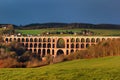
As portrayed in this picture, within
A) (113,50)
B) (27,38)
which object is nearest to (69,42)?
(27,38)

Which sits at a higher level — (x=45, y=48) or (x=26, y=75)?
(x=26, y=75)

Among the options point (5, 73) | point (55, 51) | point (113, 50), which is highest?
point (5, 73)

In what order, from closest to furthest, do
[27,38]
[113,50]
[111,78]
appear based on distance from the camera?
[111,78] → [113,50] → [27,38]

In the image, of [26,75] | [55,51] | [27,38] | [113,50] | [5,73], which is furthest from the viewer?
[27,38]

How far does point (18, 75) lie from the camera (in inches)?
455

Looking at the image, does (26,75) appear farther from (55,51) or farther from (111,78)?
(55,51)

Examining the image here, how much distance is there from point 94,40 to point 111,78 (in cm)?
9351

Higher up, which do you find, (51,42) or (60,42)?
(51,42)

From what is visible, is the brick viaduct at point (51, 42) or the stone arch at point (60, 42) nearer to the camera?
the brick viaduct at point (51, 42)

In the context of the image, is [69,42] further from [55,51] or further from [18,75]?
[18,75]

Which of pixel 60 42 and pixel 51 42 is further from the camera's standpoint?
pixel 60 42

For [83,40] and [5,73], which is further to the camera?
[83,40]

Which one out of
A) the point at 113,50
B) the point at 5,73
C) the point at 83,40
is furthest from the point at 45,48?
the point at 5,73

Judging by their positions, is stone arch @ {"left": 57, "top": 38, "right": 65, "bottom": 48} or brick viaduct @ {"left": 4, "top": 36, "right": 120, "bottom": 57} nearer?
brick viaduct @ {"left": 4, "top": 36, "right": 120, "bottom": 57}
